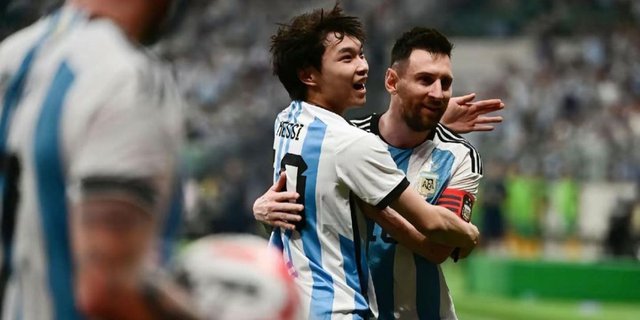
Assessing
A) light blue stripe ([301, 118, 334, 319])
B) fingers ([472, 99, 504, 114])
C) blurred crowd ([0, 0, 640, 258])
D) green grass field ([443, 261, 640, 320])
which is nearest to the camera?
light blue stripe ([301, 118, 334, 319])

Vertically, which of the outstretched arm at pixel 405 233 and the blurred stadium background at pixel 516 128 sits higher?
the outstretched arm at pixel 405 233

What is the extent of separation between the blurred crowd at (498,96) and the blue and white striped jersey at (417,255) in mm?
15265

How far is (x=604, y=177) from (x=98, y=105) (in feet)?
69.3

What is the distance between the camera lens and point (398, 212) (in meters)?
5.10

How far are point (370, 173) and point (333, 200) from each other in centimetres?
20

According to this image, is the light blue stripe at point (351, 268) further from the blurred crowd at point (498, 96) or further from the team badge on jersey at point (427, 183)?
the blurred crowd at point (498, 96)

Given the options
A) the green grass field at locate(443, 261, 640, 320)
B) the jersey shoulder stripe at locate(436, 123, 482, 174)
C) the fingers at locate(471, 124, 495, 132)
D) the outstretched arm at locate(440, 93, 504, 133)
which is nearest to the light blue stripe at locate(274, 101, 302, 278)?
the jersey shoulder stripe at locate(436, 123, 482, 174)

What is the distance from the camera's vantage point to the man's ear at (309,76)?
536cm

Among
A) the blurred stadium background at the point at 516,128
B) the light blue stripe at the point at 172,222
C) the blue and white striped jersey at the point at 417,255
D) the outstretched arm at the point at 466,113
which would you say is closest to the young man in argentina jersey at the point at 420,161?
the blue and white striped jersey at the point at 417,255

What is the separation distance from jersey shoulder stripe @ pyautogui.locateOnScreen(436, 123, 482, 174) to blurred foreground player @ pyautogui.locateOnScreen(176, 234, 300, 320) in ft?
10.5

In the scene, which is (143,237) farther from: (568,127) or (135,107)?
(568,127)

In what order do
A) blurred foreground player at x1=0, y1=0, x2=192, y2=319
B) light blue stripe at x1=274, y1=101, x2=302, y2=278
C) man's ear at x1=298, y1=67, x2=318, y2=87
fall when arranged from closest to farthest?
blurred foreground player at x1=0, y1=0, x2=192, y2=319
light blue stripe at x1=274, y1=101, x2=302, y2=278
man's ear at x1=298, y1=67, x2=318, y2=87

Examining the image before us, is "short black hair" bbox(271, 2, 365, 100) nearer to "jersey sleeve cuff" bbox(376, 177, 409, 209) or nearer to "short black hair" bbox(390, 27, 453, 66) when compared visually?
"short black hair" bbox(390, 27, 453, 66)

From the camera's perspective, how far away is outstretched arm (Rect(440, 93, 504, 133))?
604 centimetres
